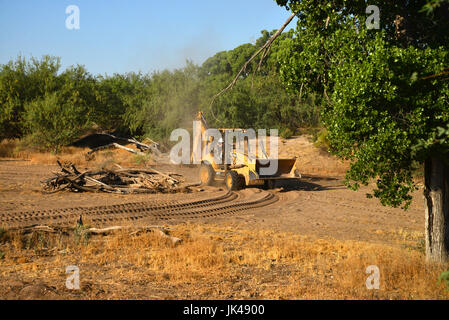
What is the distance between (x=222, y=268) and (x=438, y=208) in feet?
12.9

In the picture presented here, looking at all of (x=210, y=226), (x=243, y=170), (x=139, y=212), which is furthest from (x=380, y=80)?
(x=243, y=170)

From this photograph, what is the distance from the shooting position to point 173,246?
823 centimetres

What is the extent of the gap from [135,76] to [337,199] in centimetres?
3071

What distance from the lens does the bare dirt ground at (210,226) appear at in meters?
5.89

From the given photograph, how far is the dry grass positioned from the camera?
5.82 meters

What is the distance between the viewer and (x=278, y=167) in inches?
671

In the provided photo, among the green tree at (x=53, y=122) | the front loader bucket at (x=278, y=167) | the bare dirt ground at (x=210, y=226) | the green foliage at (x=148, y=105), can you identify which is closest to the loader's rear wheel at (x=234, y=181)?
the bare dirt ground at (x=210, y=226)

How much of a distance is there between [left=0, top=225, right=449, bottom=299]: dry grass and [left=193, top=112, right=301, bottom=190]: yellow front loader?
287 inches

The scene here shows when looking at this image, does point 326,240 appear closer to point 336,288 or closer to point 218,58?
point 336,288

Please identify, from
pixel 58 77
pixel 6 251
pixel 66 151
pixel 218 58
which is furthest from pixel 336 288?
pixel 218 58

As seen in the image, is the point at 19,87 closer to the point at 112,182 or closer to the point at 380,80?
the point at 112,182

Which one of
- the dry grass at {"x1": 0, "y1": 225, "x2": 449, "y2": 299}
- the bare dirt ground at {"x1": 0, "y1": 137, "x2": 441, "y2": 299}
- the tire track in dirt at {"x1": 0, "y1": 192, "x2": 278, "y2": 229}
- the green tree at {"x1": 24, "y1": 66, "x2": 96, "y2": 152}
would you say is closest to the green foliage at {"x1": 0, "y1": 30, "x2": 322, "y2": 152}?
the green tree at {"x1": 24, "y1": 66, "x2": 96, "y2": 152}

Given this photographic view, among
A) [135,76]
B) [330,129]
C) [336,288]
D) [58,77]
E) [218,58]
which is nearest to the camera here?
[336,288]

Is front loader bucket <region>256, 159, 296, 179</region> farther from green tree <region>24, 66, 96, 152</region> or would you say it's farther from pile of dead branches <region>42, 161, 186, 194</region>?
green tree <region>24, 66, 96, 152</region>
